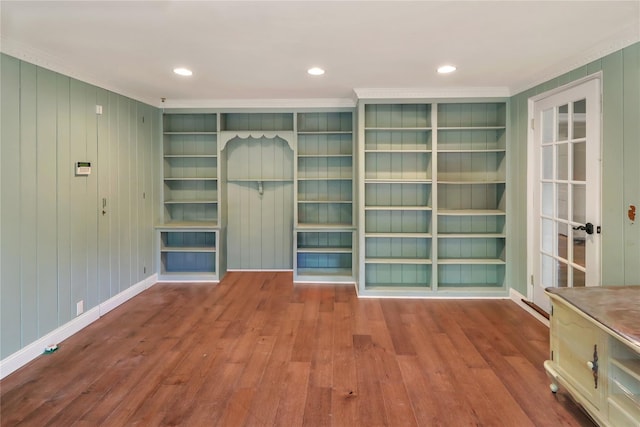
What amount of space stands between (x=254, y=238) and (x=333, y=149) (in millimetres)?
1697

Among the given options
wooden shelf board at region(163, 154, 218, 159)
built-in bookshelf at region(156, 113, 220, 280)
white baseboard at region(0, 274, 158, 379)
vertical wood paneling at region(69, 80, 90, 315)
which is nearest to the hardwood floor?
white baseboard at region(0, 274, 158, 379)

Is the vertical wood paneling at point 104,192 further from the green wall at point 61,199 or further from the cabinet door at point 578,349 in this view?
the cabinet door at point 578,349

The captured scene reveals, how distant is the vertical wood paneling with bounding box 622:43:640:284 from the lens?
2.57m

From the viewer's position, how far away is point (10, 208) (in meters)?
2.69

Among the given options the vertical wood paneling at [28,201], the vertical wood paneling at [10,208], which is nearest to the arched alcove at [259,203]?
the vertical wood paneling at [28,201]

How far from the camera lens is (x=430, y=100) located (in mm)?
4316

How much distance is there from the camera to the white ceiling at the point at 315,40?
227 cm

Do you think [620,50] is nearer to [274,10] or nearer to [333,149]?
[274,10]

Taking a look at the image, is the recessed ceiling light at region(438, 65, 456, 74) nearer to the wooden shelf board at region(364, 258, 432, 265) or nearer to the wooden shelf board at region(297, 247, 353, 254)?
the wooden shelf board at region(364, 258, 432, 265)

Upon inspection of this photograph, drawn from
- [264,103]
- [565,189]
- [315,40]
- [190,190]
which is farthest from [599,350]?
[190,190]

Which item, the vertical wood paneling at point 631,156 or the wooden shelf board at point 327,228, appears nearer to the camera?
the vertical wood paneling at point 631,156

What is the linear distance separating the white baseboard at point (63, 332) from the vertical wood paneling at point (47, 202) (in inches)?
3.5

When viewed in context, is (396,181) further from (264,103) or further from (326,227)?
(264,103)

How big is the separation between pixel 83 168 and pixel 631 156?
4.35m
